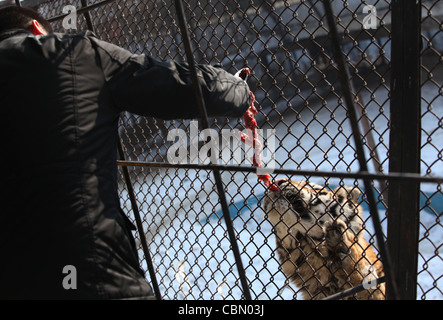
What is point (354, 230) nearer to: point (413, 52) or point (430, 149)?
point (413, 52)

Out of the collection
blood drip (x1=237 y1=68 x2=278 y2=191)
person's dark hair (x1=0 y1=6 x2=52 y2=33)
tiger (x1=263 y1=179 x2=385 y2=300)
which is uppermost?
person's dark hair (x1=0 y1=6 x2=52 y2=33)

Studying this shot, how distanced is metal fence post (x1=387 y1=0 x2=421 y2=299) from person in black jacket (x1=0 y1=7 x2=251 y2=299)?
1000 millimetres

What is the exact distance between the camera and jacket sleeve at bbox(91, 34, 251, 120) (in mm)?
1689

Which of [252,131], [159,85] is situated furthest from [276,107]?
[159,85]

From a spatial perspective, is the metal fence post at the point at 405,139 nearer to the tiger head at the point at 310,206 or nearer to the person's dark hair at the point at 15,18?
the tiger head at the point at 310,206

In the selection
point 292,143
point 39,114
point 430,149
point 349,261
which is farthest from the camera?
point 292,143

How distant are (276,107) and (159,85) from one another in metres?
3.47

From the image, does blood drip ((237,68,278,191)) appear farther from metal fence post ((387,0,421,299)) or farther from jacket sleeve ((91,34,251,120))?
metal fence post ((387,0,421,299))

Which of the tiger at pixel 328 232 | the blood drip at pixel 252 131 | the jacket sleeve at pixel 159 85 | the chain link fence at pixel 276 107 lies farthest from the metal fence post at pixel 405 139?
the tiger at pixel 328 232

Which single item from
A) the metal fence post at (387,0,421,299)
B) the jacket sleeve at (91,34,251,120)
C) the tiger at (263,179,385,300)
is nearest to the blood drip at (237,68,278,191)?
the jacket sleeve at (91,34,251,120)
